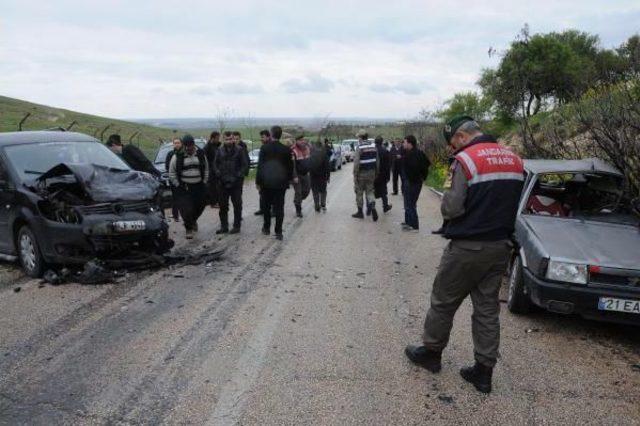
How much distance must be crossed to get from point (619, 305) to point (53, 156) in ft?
22.4

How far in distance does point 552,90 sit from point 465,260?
110 feet

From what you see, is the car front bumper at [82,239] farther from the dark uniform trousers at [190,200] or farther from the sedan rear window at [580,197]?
the sedan rear window at [580,197]

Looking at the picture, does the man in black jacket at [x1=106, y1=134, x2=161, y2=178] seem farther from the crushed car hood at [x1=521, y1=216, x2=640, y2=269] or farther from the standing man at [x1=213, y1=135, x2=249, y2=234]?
the crushed car hood at [x1=521, y1=216, x2=640, y2=269]

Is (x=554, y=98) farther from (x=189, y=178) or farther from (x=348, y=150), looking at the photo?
(x=189, y=178)

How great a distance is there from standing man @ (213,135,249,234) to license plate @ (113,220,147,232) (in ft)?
10.0

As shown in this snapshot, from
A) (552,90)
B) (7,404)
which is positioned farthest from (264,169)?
(552,90)

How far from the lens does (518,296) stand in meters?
5.64

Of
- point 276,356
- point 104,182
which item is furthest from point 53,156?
point 276,356

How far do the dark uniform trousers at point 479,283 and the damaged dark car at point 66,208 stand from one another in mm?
4256

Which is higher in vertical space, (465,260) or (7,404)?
(465,260)

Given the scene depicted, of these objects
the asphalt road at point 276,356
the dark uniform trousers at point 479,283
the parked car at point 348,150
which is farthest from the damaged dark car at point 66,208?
the parked car at point 348,150

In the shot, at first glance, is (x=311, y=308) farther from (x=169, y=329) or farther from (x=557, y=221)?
(x=557, y=221)

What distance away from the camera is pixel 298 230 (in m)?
10.6

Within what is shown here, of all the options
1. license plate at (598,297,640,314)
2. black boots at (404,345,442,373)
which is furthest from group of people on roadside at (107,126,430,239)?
license plate at (598,297,640,314)
